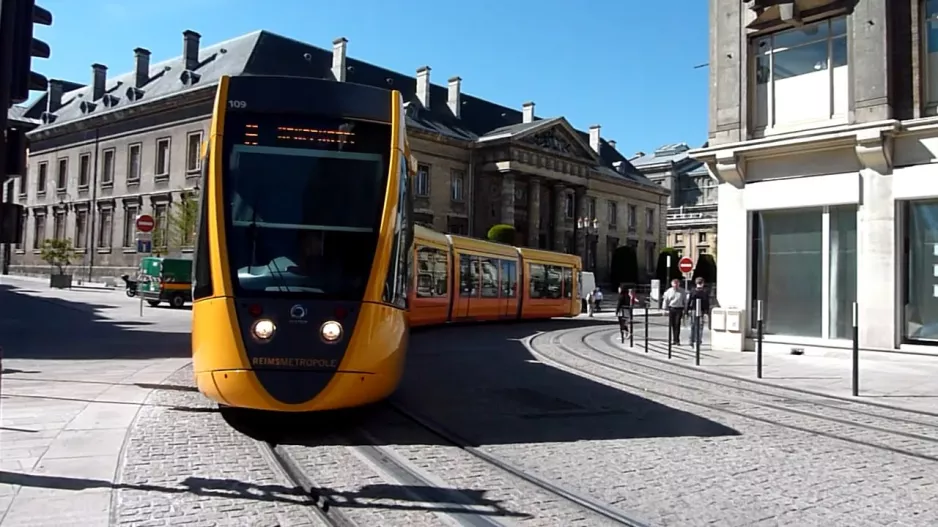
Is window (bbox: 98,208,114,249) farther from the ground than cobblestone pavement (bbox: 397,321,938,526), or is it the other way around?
window (bbox: 98,208,114,249)

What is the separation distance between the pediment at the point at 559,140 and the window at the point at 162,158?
92.3 ft

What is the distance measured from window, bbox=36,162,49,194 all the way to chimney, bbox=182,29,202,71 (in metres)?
19.0

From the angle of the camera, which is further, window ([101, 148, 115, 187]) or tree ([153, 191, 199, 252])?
window ([101, 148, 115, 187])

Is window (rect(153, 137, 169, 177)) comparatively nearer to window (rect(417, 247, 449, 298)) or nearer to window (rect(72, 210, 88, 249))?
window (rect(72, 210, 88, 249))

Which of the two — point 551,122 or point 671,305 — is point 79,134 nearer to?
point 551,122

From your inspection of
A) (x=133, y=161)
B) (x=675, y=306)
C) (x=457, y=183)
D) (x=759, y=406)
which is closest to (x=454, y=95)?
(x=457, y=183)

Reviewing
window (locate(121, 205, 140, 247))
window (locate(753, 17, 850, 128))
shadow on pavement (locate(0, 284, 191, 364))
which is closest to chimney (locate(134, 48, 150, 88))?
window (locate(121, 205, 140, 247))

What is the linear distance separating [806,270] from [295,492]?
51.5 ft

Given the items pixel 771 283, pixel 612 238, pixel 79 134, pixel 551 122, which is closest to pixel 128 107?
pixel 79 134

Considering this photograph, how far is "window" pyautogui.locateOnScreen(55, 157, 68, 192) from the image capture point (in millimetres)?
68819

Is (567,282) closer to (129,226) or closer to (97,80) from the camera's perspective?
(129,226)

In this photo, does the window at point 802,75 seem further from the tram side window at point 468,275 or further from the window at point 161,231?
the window at point 161,231

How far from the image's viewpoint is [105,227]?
64625 mm

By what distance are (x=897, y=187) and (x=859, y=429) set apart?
9.68 metres
